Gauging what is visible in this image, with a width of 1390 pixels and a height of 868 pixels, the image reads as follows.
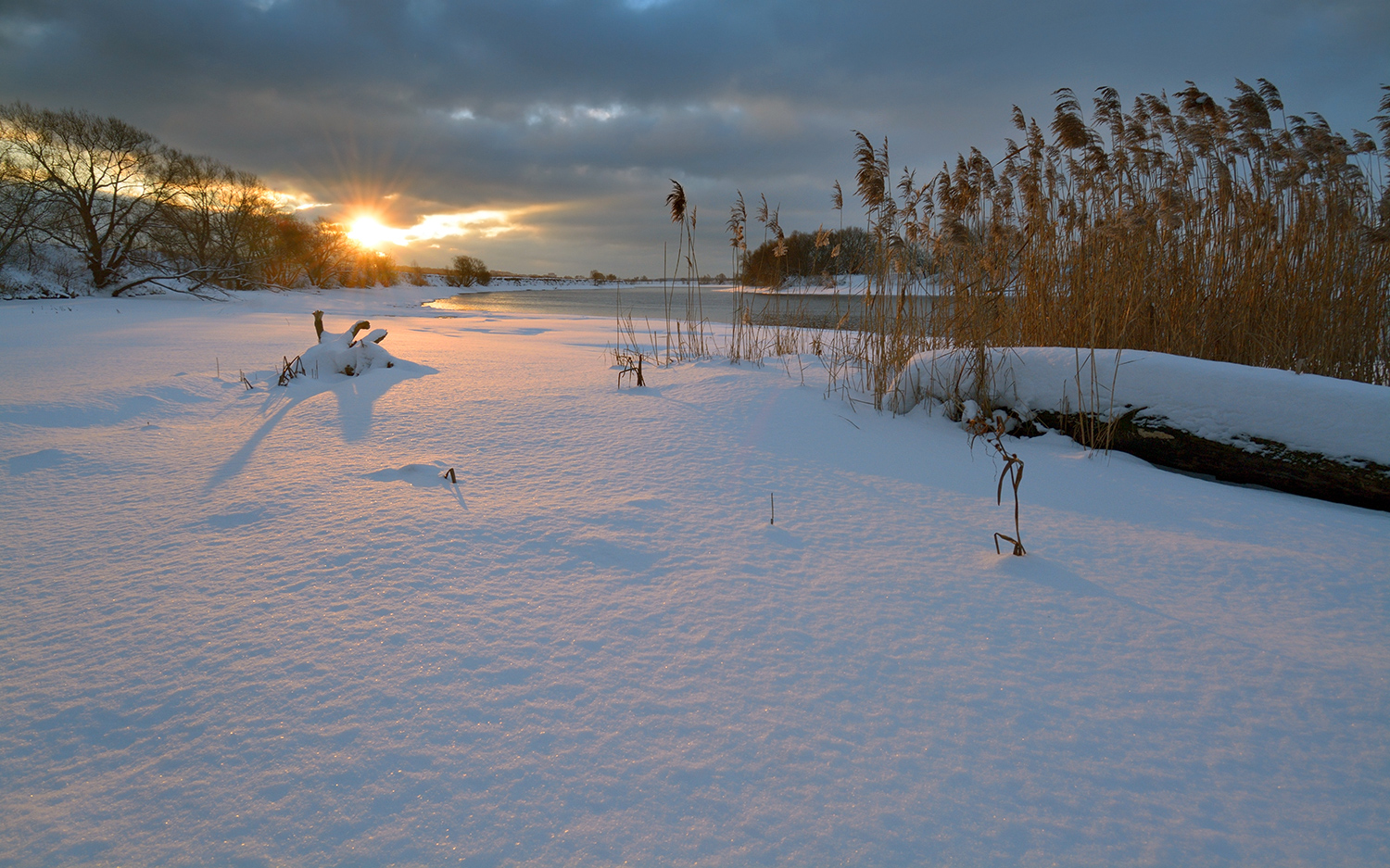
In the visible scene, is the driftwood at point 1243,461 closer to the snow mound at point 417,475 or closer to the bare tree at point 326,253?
the snow mound at point 417,475

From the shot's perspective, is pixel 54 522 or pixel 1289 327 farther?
pixel 1289 327

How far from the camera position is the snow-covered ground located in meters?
0.74

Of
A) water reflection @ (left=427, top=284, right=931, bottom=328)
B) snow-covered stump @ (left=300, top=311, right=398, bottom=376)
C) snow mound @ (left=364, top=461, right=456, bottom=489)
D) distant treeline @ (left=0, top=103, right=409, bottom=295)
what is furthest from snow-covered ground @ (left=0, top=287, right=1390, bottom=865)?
Answer: distant treeline @ (left=0, top=103, right=409, bottom=295)

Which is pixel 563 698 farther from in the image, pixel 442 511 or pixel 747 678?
pixel 442 511

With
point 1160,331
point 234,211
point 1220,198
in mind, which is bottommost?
point 1160,331

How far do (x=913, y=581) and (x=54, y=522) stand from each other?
7.60 ft

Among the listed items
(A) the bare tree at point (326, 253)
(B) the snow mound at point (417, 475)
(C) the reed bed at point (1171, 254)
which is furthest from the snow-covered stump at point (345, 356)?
(A) the bare tree at point (326, 253)

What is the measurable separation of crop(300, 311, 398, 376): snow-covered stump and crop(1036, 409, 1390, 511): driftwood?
3.97m

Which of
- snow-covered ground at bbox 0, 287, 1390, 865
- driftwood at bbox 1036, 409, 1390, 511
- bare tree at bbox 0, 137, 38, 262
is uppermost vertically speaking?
bare tree at bbox 0, 137, 38, 262

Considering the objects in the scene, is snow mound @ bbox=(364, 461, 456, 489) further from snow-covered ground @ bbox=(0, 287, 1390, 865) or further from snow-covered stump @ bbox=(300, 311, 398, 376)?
snow-covered stump @ bbox=(300, 311, 398, 376)

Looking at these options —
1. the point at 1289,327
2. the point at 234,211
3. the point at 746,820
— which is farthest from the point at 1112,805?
the point at 234,211

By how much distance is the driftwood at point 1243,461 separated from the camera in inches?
76.4

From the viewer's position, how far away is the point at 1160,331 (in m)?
3.16

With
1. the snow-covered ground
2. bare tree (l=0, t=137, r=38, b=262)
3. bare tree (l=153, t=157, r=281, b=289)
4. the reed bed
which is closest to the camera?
the snow-covered ground
